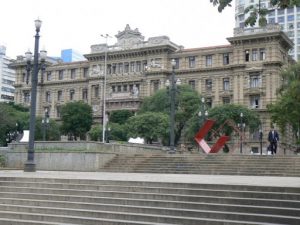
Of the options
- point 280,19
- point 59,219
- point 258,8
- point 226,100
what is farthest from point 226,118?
point 280,19

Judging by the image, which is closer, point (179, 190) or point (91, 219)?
point (91, 219)

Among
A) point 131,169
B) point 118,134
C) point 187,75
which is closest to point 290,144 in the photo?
point 187,75

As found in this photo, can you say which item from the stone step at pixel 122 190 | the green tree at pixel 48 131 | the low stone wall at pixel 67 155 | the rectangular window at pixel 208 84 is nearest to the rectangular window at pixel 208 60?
the rectangular window at pixel 208 84

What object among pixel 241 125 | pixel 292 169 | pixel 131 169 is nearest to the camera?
pixel 292 169

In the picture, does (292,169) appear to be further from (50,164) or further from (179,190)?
(50,164)

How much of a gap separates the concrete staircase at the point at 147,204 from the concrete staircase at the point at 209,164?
1062 cm

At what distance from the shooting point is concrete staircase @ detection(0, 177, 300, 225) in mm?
10664

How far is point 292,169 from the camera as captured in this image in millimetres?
22516

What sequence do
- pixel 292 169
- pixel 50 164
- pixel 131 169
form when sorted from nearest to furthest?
pixel 292 169, pixel 131 169, pixel 50 164

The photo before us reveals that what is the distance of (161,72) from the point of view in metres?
69.8

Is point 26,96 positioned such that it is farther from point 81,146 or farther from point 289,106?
point 289,106

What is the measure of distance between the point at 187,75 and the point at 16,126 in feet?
85.1

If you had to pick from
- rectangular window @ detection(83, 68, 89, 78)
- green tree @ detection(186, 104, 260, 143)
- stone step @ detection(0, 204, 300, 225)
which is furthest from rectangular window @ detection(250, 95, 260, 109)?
stone step @ detection(0, 204, 300, 225)

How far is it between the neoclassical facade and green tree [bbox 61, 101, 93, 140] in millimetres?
3671
